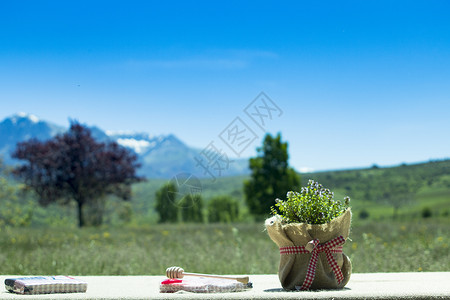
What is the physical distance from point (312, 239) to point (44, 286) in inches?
60.6

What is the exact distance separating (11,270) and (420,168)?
5568 centimetres

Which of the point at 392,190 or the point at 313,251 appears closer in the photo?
the point at 313,251

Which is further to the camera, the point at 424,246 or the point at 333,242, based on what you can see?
the point at 424,246

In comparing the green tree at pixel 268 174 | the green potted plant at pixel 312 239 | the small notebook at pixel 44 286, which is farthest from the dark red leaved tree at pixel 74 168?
the green potted plant at pixel 312 239

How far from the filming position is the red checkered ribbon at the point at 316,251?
9.25 feet

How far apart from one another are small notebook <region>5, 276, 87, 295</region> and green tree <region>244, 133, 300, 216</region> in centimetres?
2962

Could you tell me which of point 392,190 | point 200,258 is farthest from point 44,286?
point 392,190

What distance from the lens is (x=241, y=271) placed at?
6875 mm

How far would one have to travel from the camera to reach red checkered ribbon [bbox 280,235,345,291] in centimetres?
282

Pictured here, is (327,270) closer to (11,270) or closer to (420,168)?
(11,270)

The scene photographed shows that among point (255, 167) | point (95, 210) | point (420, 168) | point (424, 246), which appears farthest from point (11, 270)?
point (420, 168)

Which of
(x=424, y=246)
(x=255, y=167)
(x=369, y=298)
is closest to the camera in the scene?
(x=369, y=298)

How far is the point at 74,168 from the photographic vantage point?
948 inches

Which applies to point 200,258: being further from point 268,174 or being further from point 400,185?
point 400,185
